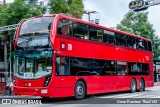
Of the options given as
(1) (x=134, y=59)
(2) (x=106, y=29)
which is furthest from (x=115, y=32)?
(1) (x=134, y=59)

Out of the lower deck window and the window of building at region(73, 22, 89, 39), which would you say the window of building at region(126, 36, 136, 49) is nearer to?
the lower deck window

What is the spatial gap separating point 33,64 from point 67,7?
1379 centimetres

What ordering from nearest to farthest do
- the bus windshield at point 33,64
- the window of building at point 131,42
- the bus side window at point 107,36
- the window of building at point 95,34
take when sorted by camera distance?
1. the bus windshield at point 33,64
2. the window of building at point 95,34
3. the bus side window at point 107,36
4. the window of building at point 131,42

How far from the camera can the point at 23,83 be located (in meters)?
15.6

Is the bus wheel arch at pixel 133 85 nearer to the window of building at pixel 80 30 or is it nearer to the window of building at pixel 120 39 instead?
the window of building at pixel 120 39

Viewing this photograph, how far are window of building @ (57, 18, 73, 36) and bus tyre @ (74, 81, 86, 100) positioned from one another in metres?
2.73

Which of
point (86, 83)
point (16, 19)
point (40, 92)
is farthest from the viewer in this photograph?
point (16, 19)

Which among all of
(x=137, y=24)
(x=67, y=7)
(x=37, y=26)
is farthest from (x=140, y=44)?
(x=137, y=24)

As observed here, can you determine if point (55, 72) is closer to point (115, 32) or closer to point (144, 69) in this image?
point (115, 32)

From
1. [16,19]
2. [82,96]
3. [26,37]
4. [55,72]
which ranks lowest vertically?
[82,96]

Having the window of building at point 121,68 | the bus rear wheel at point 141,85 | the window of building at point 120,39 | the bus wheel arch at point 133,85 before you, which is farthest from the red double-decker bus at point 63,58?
the bus rear wheel at point 141,85

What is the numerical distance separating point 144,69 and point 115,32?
533cm

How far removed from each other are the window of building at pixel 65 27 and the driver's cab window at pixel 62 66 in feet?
4.21

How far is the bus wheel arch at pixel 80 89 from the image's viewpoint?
54.7 feet
